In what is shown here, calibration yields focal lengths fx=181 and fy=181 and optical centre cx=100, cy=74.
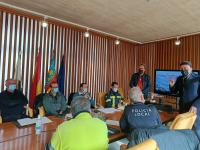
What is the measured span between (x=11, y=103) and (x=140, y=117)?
2402mm

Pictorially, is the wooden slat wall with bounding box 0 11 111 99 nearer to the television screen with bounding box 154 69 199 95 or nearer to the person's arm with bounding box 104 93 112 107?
the person's arm with bounding box 104 93 112 107

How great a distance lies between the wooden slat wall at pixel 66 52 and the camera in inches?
151

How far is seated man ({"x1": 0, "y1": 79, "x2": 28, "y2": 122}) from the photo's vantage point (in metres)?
3.22

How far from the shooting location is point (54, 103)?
3.49 m

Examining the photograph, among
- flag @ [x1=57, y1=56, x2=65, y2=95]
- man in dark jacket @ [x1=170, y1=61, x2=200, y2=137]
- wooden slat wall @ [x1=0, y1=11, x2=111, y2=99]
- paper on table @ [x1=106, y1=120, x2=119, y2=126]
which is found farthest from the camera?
flag @ [x1=57, y1=56, x2=65, y2=95]

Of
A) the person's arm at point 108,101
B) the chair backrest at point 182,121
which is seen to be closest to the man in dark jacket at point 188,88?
the chair backrest at point 182,121

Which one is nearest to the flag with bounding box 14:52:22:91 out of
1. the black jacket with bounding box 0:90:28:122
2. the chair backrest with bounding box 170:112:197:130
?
the black jacket with bounding box 0:90:28:122

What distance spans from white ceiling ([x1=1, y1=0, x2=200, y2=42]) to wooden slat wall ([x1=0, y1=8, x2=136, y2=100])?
0.48 m

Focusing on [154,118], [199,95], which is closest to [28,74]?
[154,118]

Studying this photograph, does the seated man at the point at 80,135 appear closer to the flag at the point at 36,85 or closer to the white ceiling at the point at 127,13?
the white ceiling at the point at 127,13

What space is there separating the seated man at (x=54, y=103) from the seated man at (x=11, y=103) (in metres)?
0.46

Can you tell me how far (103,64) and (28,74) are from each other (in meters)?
2.42

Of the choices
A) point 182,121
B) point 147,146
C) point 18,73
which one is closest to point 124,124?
point 182,121

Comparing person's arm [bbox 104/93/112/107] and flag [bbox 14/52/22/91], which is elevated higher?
flag [bbox 14/52/22/91]
